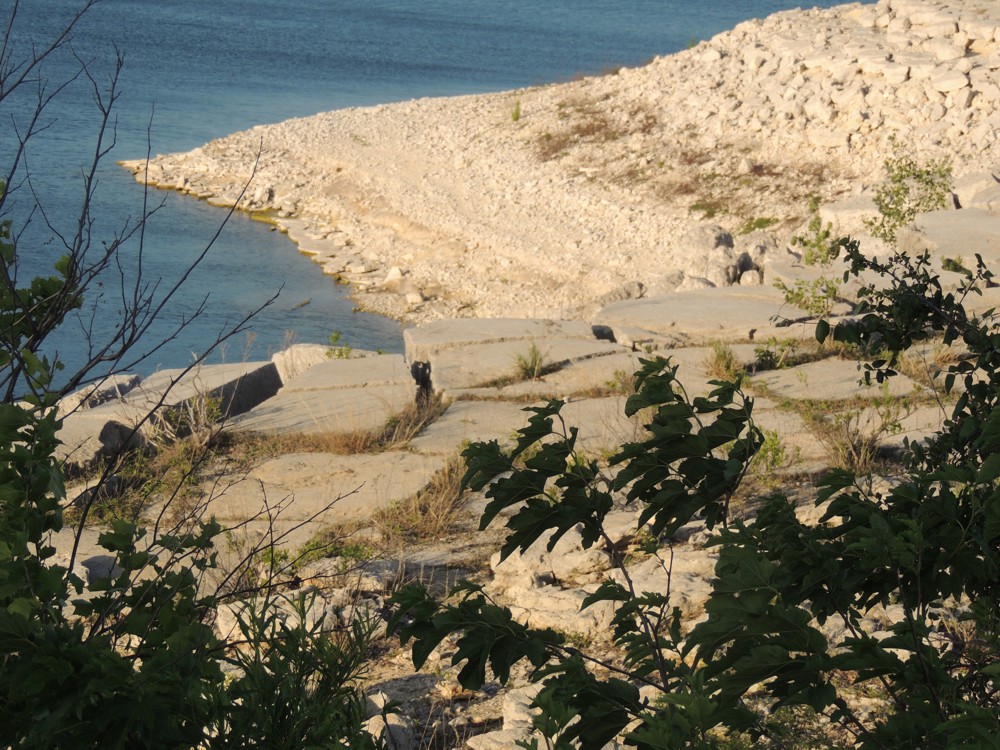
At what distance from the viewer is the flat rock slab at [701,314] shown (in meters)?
7.60

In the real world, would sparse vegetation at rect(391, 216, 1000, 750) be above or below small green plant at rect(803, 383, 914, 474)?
above

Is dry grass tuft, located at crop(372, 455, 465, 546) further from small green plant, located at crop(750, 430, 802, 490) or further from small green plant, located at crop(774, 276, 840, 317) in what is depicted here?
small green plant, located at crop(774, 276, 840, 317)

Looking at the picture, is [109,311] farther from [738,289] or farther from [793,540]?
[793,540]

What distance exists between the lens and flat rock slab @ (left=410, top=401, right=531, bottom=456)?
592 cm

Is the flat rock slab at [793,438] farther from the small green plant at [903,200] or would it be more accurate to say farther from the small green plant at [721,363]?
the small green plant at [903,200]

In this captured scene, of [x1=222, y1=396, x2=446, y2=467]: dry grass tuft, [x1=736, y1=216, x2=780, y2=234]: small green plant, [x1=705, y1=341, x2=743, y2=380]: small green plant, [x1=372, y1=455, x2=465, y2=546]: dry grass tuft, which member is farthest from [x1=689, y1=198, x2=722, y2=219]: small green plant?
[x1=372, y1=455, x2=465, y2=546]: dry grass tuft

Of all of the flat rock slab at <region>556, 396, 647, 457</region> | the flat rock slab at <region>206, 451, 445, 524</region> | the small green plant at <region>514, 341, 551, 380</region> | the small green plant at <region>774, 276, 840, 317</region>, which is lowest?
the flat rock slab at <region>206, 451, 445, 524</region>

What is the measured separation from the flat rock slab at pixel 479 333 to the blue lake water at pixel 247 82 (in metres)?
1.34

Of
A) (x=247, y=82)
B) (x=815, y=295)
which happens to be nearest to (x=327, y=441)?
(x=815, y=295)

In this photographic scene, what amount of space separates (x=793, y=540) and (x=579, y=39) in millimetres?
48595

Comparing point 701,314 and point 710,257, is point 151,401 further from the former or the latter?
point 710,257

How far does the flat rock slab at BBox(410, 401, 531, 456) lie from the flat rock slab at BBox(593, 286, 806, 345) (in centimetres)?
162

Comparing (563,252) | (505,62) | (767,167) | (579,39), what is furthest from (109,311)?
(579,39)

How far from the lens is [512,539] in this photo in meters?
1.96
